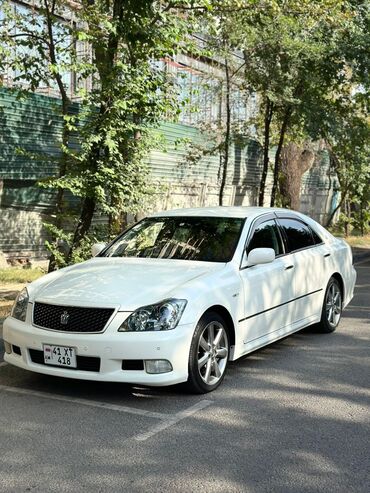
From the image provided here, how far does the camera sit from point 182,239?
6586 mm

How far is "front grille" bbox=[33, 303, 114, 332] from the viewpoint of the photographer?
514 cm

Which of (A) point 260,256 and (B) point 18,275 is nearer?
(A) point 260,256

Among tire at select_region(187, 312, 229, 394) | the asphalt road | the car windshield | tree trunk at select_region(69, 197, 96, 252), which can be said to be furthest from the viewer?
tree trunk at select_region(69, 197, 96, 252)

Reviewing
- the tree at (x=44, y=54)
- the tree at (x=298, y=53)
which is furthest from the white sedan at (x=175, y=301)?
the tree at (x=298, y=53)

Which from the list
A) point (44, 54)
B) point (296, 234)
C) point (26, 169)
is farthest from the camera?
point (26, 169)

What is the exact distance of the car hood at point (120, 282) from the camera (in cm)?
523

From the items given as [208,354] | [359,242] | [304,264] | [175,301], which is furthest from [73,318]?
[359,242]

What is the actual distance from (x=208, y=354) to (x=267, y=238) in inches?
68.5

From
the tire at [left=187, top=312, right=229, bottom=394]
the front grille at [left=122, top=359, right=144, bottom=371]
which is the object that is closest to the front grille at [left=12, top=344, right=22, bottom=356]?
the front grille at [left=122, top=359, right=144, bottom=371]

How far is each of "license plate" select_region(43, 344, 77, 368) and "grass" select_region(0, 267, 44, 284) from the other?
6.37 meters

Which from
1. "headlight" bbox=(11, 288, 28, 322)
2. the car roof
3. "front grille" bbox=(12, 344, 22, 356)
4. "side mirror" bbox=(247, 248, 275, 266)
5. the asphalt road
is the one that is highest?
the car roof

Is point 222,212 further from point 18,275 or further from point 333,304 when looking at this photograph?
point 18,275

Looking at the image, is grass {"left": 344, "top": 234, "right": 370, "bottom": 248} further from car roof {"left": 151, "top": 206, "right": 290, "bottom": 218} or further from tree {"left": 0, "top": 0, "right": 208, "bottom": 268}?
car roof {"left": 151, "top": 206, "right": 290, "bottom": 218}

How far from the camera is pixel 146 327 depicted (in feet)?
16.7
